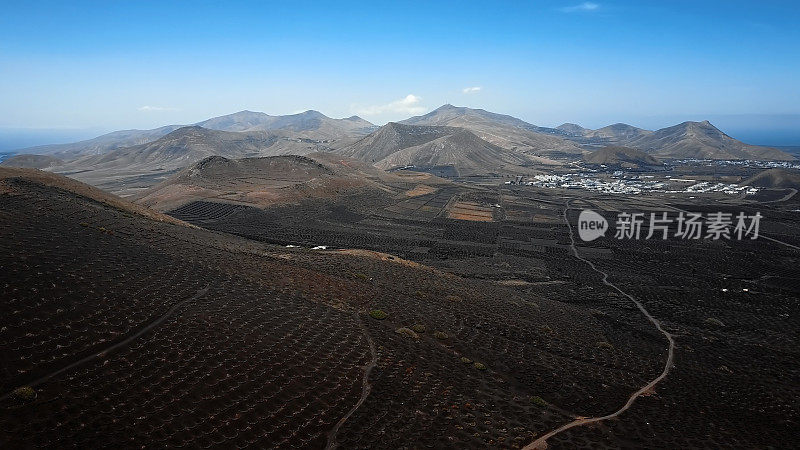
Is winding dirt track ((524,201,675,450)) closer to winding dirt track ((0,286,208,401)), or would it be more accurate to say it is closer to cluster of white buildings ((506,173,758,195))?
winding dirt track ((0,286,208,401))

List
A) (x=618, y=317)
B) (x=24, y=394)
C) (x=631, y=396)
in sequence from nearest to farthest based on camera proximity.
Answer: (x=24, y=394) → (x=631, y=396) → (x=618, y=317)

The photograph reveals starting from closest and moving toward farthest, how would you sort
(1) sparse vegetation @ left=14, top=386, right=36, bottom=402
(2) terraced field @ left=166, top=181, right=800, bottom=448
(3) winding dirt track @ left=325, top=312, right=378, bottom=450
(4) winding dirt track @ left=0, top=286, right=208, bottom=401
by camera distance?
(1) sparse vegetation @ left=14, top=386, right=36, bottom=402 → (4) winding dirt track @ left=0, top=286, right=208, bottom=401 → (3) winding dirt track @ left=325, top=312, right=378, bottom=450 → (2) terraced field @ left=166, top=181, right=800, bottom=448

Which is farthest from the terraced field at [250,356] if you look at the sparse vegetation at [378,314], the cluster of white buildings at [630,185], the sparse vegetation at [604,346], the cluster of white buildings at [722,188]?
the cluster of white buildings at [722,188]

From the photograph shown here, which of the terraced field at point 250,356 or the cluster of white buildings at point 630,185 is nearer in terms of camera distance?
the terraced field at point 250,356

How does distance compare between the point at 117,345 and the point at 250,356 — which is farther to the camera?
the point at 250,356

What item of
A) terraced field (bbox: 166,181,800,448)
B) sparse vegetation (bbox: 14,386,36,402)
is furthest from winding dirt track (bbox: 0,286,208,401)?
terraced field (bbox: 166,181,800,448)

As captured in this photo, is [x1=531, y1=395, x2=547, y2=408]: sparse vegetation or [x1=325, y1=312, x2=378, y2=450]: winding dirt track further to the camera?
[x1=531, y1=395, x2=547, y2=408]: sparse vegetation

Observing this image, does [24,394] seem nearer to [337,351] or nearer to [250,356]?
[250,356]

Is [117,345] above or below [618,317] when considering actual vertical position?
above

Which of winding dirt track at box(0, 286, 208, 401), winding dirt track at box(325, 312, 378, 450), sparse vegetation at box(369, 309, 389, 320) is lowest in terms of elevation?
winding dirt track at box(325, 312, 378, 450)

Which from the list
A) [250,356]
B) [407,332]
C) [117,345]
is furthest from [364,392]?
[117,345]

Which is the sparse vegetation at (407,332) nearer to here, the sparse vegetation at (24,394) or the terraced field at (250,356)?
the terraced field at (250,356)

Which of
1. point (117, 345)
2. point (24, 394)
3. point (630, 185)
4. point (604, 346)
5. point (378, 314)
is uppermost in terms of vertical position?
point (630, 185)
